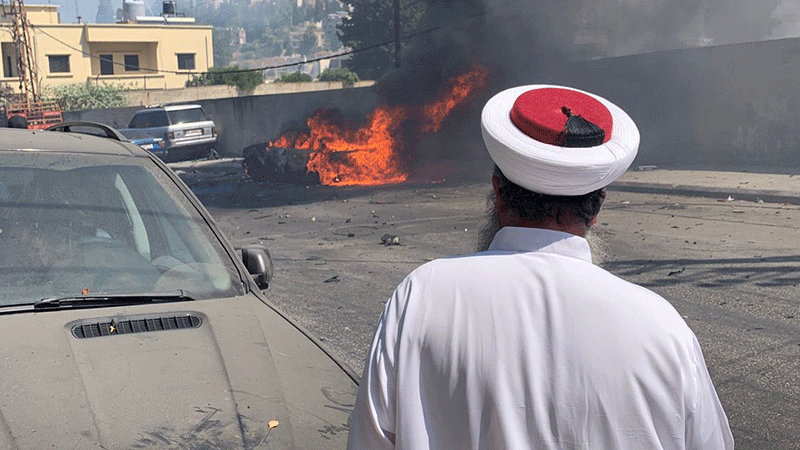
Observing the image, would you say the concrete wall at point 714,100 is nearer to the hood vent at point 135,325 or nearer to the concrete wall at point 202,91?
the hood vent at point 135,325

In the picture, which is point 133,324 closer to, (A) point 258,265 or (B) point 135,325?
(B) point 135,325

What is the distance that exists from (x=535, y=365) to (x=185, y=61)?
6565cm

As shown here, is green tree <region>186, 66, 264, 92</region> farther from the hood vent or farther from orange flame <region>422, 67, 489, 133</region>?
the hood vent

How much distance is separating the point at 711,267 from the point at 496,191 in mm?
7790

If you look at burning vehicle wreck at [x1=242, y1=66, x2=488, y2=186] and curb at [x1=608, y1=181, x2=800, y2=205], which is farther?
burning vehicle wreck at [x1=242, y1=66, x2=488, y2=186]

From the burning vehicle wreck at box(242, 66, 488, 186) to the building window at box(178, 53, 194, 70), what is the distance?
4167cm

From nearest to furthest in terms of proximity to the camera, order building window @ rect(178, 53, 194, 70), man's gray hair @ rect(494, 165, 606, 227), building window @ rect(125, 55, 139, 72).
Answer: man's gray hair @ rect(494, 165, 606, 227)
building window @ rect(125, 55, 139, 72)
building window @ rect(178, 53, 194, 70)

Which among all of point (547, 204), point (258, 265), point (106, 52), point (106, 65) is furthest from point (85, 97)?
point (547, 204)

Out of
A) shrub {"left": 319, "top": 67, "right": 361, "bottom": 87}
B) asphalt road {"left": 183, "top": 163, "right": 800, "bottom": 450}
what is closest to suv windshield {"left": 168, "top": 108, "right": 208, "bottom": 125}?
asphalt road {"left": 183, "top": 163, "right": 800, "bottom": 450}

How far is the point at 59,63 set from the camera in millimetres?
57531

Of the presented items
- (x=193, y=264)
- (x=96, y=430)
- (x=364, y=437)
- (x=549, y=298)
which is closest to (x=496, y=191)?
(x=549, y=298)

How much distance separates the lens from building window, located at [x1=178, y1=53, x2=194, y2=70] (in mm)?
63406

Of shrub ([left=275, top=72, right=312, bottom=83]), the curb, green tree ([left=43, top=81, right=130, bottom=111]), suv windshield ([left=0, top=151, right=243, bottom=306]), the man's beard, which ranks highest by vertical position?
the man's beard

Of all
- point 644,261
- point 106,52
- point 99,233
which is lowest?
point 106,52
